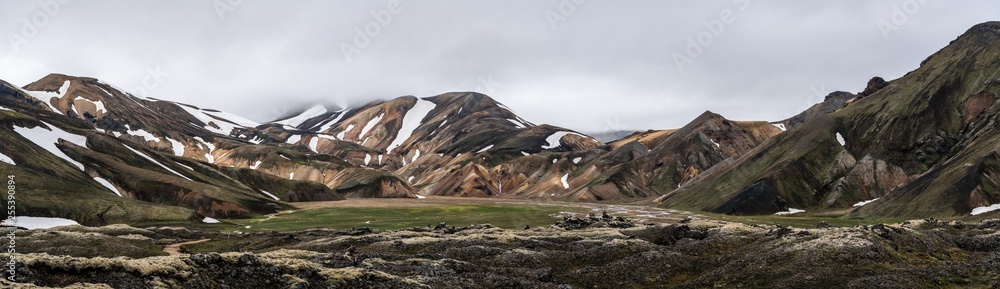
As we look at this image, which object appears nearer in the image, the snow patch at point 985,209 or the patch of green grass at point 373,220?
the patch of green grass at point 373,220

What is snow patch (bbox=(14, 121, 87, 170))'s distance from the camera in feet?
467

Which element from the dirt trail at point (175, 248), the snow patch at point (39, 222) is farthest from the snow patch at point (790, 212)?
the snow patch at point (39, 222)

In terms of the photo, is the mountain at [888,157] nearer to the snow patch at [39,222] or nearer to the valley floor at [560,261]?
the valley floor at [560,261]

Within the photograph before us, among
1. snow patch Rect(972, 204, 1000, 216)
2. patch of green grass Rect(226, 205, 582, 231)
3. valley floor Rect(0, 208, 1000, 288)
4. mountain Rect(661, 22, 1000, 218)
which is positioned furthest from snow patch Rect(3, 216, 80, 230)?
snow patch Rect(972, 204, 1000, 216)

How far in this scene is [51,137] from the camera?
155 m

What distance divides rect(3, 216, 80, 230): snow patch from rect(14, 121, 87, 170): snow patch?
141 ft

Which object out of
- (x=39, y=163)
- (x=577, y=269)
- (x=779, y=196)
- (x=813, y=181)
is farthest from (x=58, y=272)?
(x=813, y=181)

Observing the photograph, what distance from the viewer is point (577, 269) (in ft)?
162

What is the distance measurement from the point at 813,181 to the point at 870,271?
155710 millimetres

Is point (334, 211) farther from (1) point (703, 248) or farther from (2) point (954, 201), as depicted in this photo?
(2) point (954, 201)

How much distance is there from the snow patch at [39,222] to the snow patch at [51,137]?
4285 centimetres

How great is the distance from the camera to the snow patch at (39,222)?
95750 mm

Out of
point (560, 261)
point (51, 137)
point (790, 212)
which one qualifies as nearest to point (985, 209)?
point (790, 212)

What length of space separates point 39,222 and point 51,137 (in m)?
69.0
